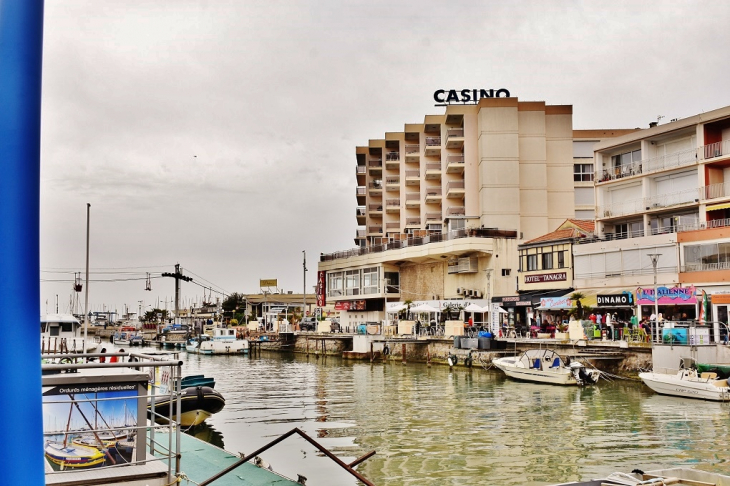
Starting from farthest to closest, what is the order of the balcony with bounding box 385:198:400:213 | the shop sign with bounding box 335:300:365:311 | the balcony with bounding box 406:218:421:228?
the balcony with bounding box 385:198:400:213, the balcony with bounding box 406:218:421:228, the shop sign with bounding box 335:300:365:311

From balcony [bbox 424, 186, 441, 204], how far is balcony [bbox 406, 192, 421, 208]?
12.0 ft

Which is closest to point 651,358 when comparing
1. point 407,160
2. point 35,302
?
point 35,302

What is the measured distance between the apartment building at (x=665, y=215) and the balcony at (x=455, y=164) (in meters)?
23.9

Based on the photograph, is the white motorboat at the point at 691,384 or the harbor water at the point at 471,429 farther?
the white motorboat at the point at 691,384

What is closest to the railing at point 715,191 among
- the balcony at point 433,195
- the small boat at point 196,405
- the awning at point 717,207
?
the awning at point 717,207

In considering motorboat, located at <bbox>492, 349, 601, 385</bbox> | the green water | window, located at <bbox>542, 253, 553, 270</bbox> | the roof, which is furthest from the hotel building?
→ the green water

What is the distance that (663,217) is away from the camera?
47.8 metres

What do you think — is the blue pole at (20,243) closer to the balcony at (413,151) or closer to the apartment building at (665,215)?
the apartment building at (665,215)

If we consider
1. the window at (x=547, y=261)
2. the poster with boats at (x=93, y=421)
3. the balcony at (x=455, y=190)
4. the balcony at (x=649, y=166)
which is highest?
the balcony at (x=455, y=190)

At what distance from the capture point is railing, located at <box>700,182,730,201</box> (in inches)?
1725

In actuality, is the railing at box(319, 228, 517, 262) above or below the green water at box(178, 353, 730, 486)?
above

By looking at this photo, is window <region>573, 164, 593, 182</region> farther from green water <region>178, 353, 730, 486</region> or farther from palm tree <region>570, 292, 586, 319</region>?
green water <region>178, 353, 730, 486</region>

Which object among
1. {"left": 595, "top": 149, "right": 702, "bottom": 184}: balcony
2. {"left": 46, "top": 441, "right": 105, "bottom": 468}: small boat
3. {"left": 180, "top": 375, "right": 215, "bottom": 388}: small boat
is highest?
{"left": 595, "top": 149, "right": 702, "bottom": 184}: balcony

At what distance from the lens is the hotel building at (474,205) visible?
66312 millimetres
